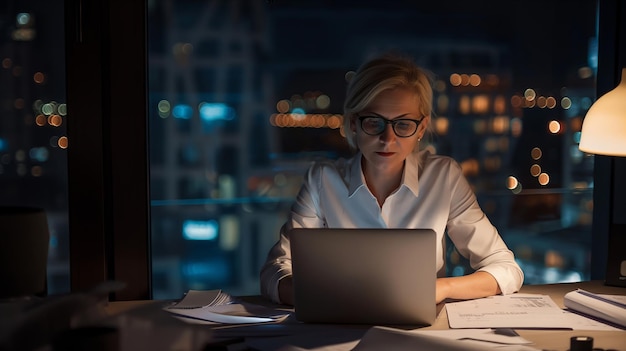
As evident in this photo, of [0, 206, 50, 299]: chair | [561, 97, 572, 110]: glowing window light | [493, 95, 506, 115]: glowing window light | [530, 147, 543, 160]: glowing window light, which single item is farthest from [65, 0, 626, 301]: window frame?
[561, 97, 572, 110]: glowing window light

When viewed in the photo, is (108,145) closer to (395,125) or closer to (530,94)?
(395,125)

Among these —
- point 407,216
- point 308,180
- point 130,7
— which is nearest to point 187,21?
point 130,7

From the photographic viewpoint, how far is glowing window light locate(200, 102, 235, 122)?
308cm

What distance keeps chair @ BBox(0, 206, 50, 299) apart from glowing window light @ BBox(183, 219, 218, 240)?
185 centimetres

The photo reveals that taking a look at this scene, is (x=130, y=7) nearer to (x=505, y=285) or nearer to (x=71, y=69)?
(x=71, y=69)

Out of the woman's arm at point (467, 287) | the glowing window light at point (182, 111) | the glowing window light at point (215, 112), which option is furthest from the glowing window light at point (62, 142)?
the woman's arm at point (467, 287)

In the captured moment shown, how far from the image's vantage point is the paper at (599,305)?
1754 mm

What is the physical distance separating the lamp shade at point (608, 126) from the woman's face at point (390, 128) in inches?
20.2

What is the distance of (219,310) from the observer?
1889 millimetres

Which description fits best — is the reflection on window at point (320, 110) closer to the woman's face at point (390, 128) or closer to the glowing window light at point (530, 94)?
the glowing window light at point (530, 94)

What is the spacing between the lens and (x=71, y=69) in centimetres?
242

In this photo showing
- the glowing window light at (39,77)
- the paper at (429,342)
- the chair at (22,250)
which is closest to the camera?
the chair at (22,250)

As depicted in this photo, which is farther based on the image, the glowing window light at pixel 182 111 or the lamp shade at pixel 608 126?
the glowing window light at pixel 182 111

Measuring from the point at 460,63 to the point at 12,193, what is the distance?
2.04 meters
